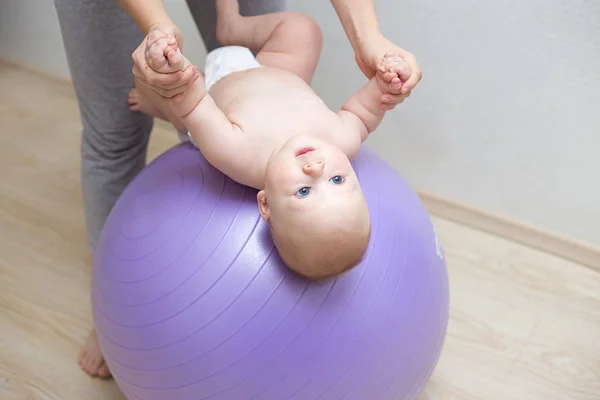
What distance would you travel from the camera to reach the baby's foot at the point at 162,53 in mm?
788

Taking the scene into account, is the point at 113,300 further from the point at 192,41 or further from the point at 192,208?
the point at 192,41

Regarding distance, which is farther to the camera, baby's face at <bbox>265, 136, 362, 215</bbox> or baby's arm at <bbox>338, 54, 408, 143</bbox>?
baby's arm at <bbox>338, 54, 408, 143</bbox>

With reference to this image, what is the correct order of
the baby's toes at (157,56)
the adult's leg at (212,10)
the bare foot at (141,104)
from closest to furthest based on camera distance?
the baby's toes at (157,56) < the bare foot at (141,104) < the adult's leg at (212,10)

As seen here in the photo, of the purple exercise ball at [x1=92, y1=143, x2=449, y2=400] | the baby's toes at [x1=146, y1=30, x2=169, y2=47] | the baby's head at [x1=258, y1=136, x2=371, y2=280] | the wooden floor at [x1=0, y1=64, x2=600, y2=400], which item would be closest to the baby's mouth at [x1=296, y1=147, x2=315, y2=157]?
the baby's head at [x1=258, y1=136, x2=371, y2=280]

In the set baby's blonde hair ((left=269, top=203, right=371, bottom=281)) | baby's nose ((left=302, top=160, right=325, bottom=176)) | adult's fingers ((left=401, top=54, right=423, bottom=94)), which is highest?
adult's fingers ((left=401, top=54, right=423, bottom=94))

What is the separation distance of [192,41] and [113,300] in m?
0.96

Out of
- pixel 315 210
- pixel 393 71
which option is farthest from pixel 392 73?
pixel 315 210

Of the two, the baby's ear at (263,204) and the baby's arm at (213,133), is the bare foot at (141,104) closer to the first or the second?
the baby's arm at (213,133)

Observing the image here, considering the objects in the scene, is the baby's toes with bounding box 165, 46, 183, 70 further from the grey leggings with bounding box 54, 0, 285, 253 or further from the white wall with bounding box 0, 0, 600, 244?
the white wall with bounding box 0, 0, 600, 244

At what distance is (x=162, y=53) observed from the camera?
0.79m

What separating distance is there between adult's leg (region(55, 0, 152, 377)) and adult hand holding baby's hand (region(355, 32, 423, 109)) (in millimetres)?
395

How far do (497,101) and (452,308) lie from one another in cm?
46

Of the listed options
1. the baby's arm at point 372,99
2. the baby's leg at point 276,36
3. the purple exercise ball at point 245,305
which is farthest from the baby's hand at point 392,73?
the baby's leg at point 276,36

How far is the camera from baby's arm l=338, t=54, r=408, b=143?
93 cm
